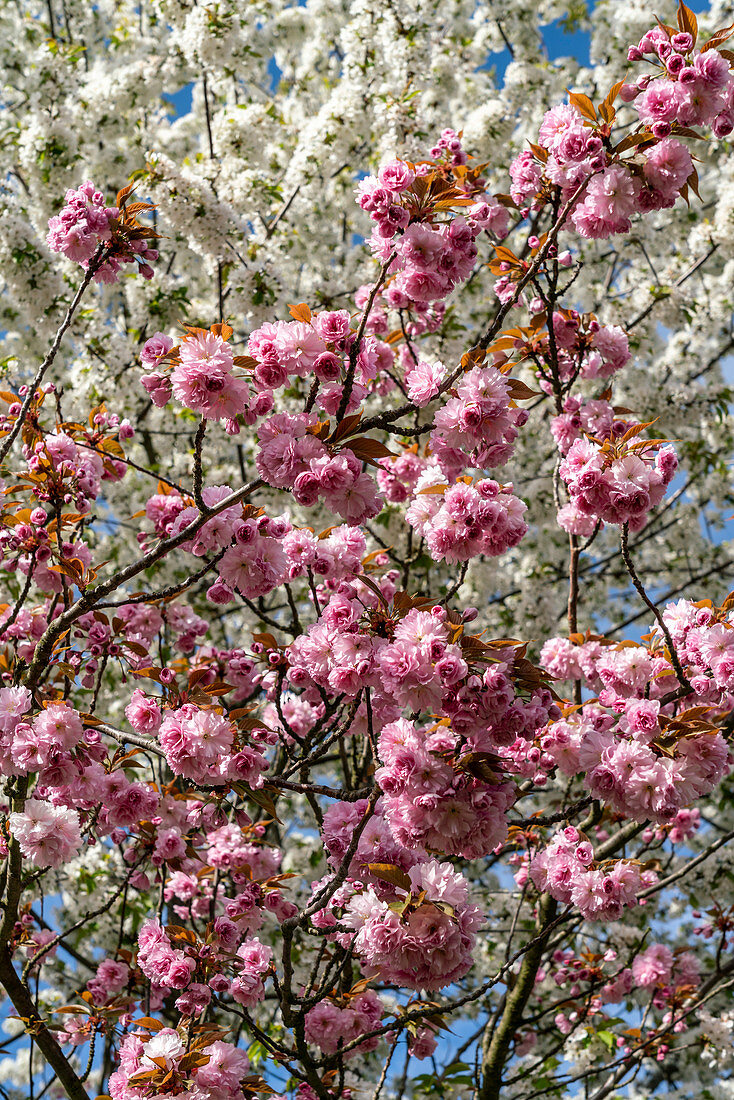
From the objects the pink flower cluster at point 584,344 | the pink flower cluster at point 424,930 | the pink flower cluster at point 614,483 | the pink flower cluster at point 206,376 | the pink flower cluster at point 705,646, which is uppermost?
the pink flower cluster at point 584,344

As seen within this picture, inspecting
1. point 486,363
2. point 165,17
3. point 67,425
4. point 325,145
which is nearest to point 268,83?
point 165,17

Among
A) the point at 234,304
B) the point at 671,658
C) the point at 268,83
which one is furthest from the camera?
the point at 268,83

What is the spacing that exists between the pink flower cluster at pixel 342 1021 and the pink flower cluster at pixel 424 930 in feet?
2.93

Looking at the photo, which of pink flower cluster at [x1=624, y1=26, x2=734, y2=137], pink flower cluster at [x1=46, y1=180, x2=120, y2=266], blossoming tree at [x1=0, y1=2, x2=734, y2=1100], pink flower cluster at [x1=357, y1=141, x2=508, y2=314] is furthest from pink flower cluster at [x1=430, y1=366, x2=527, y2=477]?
pink flower cluster at [x1=46, y1=180, x2=120, y2=266]

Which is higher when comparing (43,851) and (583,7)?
(583,7)

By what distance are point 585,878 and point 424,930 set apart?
3.60 ft

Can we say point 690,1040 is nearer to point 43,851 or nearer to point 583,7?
point 43,851

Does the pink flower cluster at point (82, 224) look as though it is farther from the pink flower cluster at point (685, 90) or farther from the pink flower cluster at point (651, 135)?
the pink flower cluster at point (685, 90)

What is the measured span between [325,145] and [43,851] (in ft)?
19.6

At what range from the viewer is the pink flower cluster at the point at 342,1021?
284 centimetres

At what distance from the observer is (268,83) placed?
34.0 ft

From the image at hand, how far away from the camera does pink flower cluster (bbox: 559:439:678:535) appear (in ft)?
8.20

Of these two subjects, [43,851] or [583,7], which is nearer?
[43,851]

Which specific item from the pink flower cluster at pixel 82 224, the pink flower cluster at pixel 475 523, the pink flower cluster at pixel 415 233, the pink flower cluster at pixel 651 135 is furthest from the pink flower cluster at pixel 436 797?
the pink flower cluster at pixel 82 224
